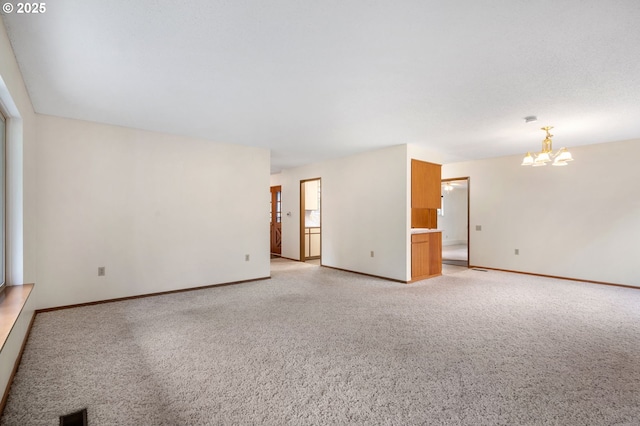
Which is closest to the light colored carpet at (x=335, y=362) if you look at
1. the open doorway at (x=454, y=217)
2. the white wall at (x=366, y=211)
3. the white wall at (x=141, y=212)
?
the white wall at (x=141, y=212)

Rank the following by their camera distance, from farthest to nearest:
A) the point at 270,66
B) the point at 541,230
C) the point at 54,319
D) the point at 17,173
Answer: the point at 541,230, the point at 54,319, the point at 17,173, the point at 270,66

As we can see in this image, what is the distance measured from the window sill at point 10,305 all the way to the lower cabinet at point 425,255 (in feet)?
16.5

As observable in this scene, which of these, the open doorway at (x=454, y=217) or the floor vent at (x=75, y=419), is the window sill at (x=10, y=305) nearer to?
the floor vent at (x=75, y=419)

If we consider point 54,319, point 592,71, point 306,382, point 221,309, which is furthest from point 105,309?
point 592,71

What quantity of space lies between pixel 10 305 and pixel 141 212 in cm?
225

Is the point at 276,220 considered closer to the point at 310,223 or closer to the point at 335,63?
the point at 310,223

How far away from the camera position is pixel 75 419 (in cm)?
173

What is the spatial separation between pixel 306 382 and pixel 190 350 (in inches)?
45.0

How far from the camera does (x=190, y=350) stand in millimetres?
2602

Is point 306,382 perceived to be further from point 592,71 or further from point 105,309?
point 592,71

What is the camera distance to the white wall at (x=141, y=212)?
3.76 meters

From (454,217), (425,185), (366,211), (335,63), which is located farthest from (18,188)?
(454,217)

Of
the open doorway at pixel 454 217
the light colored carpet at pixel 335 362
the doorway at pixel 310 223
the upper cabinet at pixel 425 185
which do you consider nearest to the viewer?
the light colored carpet at pixel 335 362

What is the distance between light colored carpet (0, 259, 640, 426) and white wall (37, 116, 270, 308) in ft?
1.59
